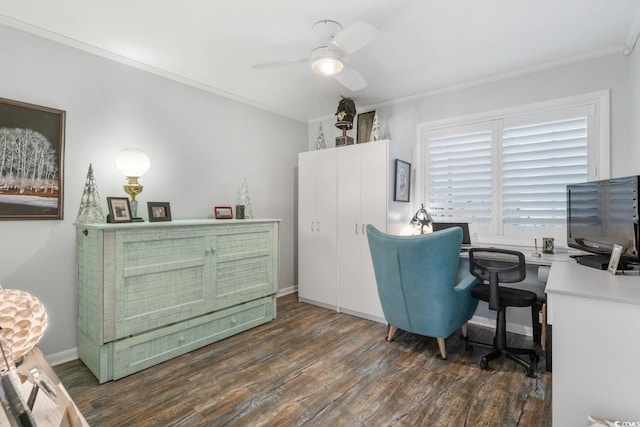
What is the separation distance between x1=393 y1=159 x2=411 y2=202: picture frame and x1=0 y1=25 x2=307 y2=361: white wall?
171 cm

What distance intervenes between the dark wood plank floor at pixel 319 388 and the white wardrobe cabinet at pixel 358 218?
0.69 meters

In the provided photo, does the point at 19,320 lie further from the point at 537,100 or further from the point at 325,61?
the point at 537,100

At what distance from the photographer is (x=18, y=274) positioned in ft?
7.31

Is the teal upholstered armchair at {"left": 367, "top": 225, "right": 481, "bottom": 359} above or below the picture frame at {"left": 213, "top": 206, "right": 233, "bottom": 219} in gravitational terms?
below

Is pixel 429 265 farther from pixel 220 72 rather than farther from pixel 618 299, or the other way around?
pixel 220 72

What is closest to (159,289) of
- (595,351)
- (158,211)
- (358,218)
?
(158,211)

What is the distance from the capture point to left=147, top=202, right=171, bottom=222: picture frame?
264cm

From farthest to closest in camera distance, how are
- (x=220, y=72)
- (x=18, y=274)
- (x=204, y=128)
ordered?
(x=204, y=128) < (x=220, y=72) < (x=18, y=274)

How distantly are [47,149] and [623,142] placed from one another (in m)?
4.52

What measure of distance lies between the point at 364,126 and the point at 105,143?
265cm

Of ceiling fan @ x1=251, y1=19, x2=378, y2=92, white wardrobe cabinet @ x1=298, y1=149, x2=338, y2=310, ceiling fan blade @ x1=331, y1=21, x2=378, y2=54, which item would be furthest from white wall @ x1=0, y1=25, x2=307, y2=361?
ceiling fan blade @ x1=331, y1=21, x2=378, y2=54

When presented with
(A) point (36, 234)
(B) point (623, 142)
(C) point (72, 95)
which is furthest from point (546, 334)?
(C) point (72, 95)

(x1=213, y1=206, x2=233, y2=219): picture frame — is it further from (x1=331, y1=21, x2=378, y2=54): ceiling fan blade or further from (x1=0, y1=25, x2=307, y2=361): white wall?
(x1=331, y1=21, x2=378, y2=54): ceiling fan blade

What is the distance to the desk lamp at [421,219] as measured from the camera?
10.8ft
